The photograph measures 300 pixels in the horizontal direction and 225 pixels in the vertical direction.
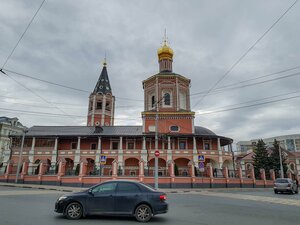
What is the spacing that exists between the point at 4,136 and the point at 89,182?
48.0 metres

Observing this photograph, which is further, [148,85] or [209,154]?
[148,85]

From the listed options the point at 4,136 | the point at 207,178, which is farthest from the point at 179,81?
the point at 4,136

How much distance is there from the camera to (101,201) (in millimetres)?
7613

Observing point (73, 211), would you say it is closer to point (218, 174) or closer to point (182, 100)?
point (218, 174)

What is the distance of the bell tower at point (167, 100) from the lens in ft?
128

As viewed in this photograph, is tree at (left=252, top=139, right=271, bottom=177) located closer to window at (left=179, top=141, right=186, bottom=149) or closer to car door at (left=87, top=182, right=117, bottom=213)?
window at (left=179, top=141, right=186, bottom=149)

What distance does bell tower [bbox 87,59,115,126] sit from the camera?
57.5 m

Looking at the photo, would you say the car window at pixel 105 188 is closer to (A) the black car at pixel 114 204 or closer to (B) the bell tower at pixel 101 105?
(A) the black car at pixel 114 204

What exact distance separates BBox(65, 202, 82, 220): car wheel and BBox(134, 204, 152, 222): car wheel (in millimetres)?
1841

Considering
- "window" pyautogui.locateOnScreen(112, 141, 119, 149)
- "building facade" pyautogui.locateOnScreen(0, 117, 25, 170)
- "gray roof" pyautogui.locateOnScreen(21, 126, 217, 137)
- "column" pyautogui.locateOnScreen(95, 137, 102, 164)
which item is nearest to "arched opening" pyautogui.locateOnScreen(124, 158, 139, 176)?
"window" pyautogui.locateOnScreen(112, 141, 119, 149)

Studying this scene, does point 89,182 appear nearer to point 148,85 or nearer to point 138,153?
point 138,153

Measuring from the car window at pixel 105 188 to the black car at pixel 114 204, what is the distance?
73mm

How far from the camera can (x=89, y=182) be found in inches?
1038

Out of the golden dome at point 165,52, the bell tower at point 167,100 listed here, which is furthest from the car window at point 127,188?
the golden dome at point 165,52
